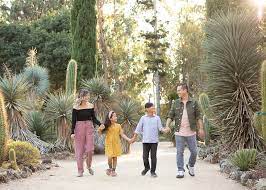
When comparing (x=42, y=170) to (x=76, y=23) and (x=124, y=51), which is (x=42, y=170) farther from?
(x=124, y=51)

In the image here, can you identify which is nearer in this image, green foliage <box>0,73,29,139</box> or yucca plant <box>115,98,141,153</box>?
green foliage <box>0,73,29,139</box>

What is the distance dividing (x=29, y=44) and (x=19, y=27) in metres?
1.50

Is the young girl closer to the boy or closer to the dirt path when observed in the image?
the dirt path

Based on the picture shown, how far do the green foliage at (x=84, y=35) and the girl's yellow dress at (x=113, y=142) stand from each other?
11438 mm

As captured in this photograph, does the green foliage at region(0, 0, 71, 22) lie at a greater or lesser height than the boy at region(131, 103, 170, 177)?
greater

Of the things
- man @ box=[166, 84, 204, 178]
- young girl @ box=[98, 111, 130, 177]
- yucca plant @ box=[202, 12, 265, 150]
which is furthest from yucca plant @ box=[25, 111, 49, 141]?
man @ box=[166, 84, 204, 178]

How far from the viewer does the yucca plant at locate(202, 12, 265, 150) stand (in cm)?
1074

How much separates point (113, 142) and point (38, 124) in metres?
5.31

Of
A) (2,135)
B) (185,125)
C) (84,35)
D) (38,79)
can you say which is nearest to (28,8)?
(38,79)

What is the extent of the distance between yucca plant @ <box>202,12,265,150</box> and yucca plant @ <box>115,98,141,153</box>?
4.38m

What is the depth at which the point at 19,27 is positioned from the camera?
1275 inches

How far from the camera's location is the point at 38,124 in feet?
47.3

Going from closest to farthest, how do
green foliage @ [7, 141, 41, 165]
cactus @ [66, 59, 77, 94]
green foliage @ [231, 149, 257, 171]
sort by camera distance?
green foliage @ [231, 149, 257, 171] < green foliage @ [7, 141, 41, 165] < cactus @ [66, 59, 77, 94]

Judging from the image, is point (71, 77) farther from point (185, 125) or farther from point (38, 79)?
point (185, 125)
